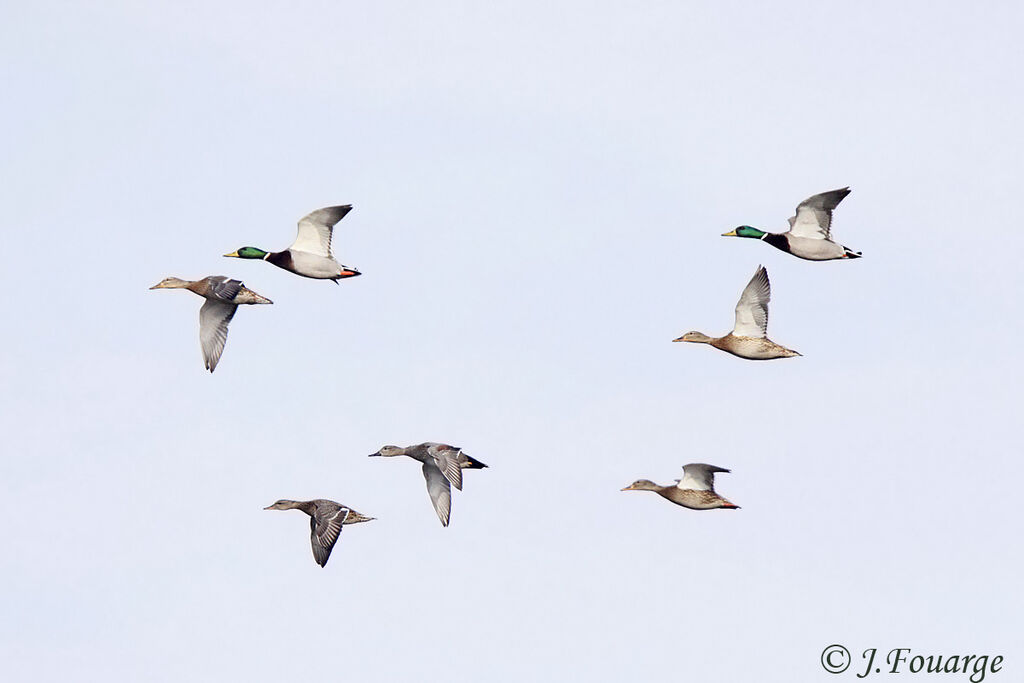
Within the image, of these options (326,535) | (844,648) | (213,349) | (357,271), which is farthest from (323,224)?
(844,648)

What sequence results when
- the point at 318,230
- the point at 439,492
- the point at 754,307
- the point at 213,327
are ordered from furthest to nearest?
the point at 439,492 < the point at 213,327 < the point at 318,230 < the point at 754,307

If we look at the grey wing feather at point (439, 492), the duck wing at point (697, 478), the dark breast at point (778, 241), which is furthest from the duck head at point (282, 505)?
the dark breast at point (778, 241)

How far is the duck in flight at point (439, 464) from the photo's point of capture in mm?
43969

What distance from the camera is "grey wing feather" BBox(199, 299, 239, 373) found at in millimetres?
44656

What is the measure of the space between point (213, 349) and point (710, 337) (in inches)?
478

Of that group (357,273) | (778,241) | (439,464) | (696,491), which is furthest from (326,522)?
(778,241)

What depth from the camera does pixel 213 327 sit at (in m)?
44.9

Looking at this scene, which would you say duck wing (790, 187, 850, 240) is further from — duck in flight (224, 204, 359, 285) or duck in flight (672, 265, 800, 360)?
duck in flight (224, 204, 359, 285)

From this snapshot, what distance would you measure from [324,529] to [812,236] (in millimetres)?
13345

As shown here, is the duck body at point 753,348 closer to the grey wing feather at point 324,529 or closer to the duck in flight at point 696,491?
the duck in flight at point 696,491

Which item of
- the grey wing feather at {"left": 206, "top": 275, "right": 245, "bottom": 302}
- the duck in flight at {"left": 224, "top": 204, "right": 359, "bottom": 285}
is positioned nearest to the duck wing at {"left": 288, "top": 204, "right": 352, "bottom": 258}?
the duck in flight at {"left": 224, "top": 204, "right": 359, "bottom": 285}

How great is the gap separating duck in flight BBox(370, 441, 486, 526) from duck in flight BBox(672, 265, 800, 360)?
6.87m

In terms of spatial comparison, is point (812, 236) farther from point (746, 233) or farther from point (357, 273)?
point (357, 273)

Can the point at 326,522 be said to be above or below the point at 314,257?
below
